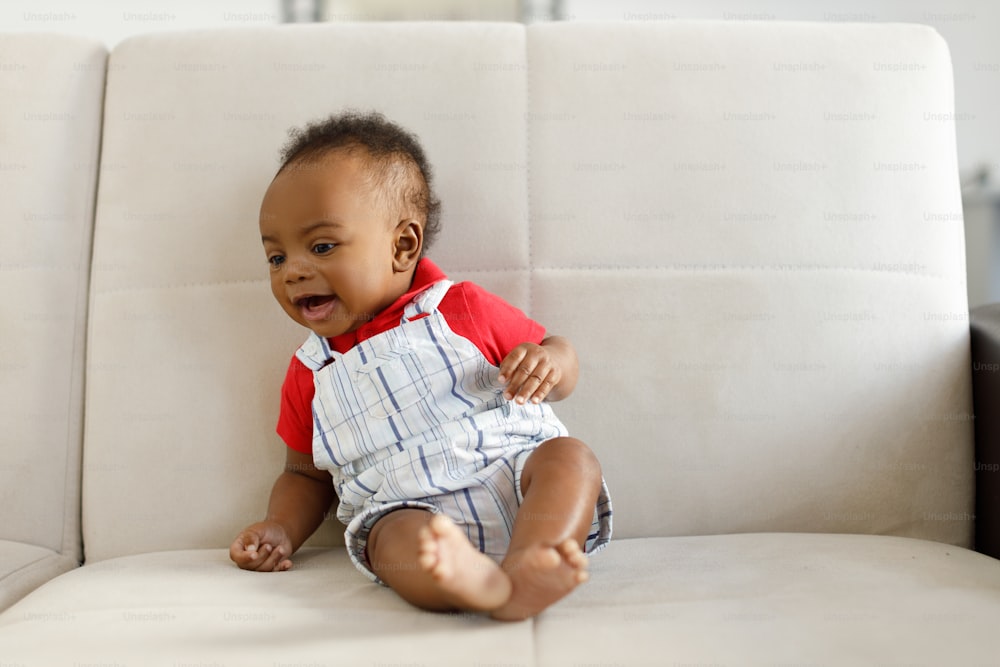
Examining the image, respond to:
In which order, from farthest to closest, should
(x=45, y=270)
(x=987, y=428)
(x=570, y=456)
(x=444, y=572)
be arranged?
(x=45, y=270)
(x=987, y=428)
(x=570, y=456)
(x=444, y=572)

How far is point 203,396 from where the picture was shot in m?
1.26

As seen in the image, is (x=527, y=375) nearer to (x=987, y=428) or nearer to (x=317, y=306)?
(x=317, y=306)

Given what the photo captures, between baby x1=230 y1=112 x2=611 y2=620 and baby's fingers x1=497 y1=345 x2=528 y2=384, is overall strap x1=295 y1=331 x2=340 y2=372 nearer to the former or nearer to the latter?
baby x1=230 y1=112 x2=611 y2=620

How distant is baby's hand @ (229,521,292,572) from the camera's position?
3.44 ft

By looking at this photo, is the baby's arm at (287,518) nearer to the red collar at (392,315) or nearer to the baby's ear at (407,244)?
the red collar at (392,315)

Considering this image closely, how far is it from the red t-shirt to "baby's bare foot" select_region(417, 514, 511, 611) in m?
0.35

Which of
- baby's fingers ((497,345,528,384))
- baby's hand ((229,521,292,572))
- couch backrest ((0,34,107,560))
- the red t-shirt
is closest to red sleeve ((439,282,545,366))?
the red t-shirt

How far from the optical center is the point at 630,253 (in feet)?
4.16

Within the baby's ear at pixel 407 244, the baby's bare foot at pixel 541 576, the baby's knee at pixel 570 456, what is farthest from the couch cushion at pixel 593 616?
the baby's ear at pixel 407 244

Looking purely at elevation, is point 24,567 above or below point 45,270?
below

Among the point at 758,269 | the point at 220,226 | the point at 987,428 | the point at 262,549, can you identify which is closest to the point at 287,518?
the point at 262,549

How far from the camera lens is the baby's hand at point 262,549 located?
105 centimetres

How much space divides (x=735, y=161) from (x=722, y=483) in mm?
477

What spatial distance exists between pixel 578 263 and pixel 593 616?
0.57 m
